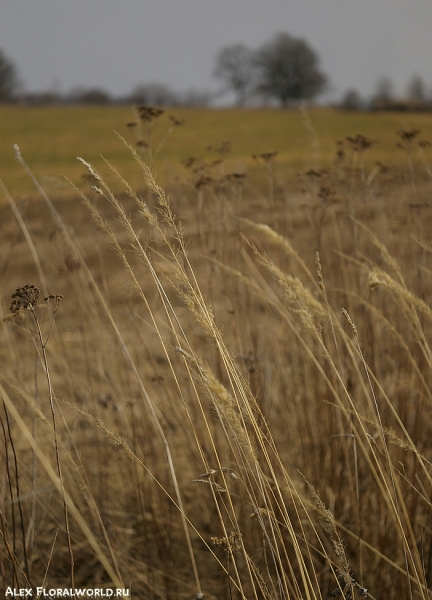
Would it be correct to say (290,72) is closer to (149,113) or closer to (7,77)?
(7,77)

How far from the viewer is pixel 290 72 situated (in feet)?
202

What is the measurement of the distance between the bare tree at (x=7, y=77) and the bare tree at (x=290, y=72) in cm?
2890

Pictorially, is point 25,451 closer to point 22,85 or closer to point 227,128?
point 227,128

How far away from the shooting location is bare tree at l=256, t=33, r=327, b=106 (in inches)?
2382

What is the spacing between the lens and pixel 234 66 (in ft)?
228

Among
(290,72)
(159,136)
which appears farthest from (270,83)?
(159,136)

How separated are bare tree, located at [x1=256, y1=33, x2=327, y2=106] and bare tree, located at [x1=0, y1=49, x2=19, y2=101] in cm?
2890

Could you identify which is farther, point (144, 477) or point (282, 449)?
point (282, 449)

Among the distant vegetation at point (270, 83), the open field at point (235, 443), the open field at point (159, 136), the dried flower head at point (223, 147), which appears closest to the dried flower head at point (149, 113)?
the open field at point (235, 443)

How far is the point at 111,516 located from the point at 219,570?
1.61ft

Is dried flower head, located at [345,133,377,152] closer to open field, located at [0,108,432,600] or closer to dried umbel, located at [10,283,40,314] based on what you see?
open field, located at [0,108,432,600]

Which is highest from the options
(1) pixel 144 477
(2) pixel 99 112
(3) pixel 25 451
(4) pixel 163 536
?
(2) pixel 99 112

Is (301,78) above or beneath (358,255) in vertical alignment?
above

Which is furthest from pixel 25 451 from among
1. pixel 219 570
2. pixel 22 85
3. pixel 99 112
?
pixel 22 85
